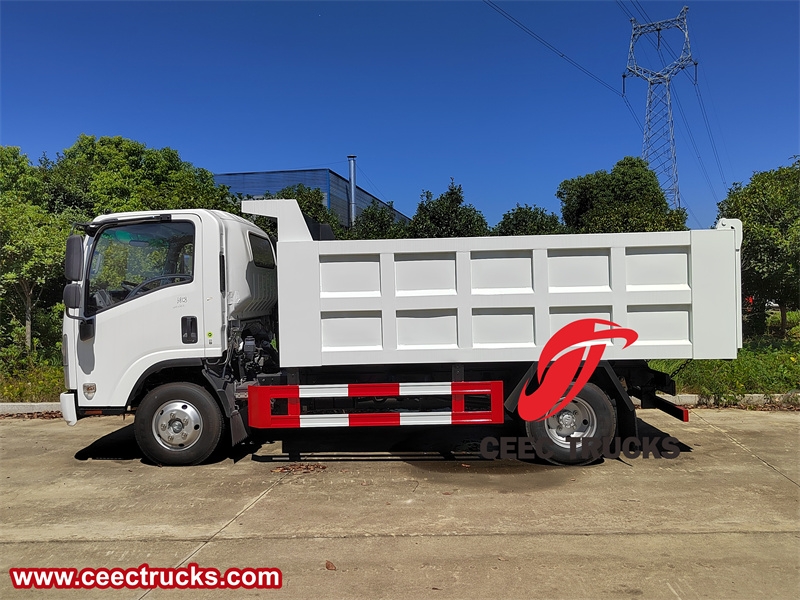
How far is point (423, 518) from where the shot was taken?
14.8ft

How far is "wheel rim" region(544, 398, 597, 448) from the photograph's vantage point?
19.0 ft

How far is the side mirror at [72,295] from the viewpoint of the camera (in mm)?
5473

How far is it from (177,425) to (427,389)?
2.49 meters

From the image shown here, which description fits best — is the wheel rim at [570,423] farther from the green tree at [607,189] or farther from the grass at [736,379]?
the green tree at [607,189]

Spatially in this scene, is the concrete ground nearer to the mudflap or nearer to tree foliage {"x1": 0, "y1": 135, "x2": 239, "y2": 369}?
the mudflap

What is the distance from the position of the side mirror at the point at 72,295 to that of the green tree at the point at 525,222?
11.3 meters

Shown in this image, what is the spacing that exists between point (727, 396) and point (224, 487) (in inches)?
272

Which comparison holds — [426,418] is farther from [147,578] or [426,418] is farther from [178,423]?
[147,578]

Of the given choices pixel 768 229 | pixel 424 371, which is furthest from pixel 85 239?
pixel 768 229

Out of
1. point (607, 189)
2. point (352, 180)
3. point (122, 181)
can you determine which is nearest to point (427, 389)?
point (122, 181)

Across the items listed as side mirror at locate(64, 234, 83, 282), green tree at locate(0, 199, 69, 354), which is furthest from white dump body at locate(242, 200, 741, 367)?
green tree at locate(0, 199, 69, 354)

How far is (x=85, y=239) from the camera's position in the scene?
5.81 meters

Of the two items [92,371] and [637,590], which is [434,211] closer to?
[92,371]

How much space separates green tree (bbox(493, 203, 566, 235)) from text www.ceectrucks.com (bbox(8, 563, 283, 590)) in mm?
12352
